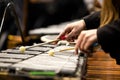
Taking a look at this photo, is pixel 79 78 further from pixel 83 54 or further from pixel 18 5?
pixel 18 5

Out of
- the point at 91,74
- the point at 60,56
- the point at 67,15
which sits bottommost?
the point at 91,74

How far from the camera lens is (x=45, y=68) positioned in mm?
1244

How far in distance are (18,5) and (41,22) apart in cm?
98

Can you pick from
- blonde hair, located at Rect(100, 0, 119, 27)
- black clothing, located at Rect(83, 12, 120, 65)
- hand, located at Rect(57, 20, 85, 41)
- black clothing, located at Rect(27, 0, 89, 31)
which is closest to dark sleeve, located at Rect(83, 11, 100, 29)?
hand, located at Rect(57, 20, 85, 41)

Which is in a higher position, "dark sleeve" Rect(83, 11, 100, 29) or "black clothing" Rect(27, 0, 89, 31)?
"black clothing" Rect(27, 0, 89, 31)

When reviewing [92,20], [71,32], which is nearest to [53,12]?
[92,20]

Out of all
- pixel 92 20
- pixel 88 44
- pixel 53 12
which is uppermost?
pixel 53 12

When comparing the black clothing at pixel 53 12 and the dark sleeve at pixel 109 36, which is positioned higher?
the black clothing at pixel 53 12

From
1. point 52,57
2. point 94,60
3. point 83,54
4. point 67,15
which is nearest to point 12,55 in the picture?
point 52,57

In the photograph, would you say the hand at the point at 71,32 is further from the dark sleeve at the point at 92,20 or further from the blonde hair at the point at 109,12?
the blonde hair at the point at 109,12

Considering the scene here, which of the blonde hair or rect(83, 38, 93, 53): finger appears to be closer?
rect(83, 38, 93, 53): finger

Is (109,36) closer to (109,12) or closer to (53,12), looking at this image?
(109,12)

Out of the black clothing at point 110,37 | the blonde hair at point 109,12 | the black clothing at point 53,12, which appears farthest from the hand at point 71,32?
the black clothing at point 53,12

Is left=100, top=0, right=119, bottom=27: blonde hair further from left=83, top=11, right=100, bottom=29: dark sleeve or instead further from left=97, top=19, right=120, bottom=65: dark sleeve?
left=83, top=11, right=100, bottom=29: dark sleeve
